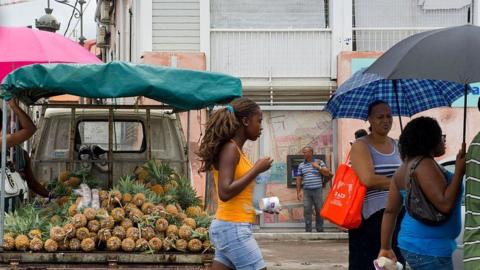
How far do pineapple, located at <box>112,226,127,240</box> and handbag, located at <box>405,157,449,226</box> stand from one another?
273 cm

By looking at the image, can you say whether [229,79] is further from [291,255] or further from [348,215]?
[291,255]

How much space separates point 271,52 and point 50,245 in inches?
489

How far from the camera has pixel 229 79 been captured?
7551 millimetres

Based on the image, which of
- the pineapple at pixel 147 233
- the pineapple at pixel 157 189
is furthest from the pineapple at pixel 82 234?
the pineapple at pixel 157 189

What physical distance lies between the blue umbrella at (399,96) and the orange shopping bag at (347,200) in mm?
903

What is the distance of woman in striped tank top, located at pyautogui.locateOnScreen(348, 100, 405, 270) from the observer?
6.38 m

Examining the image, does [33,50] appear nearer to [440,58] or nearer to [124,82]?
[124,82]

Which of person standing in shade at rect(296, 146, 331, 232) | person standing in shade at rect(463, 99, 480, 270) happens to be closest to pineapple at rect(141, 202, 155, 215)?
person standing in shade at rect(463, 99, 480, 270)

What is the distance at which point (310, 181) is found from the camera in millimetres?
17781

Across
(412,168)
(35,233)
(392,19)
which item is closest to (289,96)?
(392,19)

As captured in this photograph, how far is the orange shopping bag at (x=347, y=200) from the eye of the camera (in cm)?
643

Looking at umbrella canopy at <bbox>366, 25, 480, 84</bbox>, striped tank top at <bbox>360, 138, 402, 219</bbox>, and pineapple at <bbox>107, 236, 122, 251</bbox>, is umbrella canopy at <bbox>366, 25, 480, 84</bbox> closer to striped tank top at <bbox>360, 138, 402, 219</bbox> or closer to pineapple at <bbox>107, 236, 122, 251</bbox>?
striped tank top at <bbox>360, 138, 402, 219</bbox>

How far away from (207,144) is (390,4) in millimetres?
14218

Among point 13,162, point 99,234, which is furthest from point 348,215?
point 13,162
